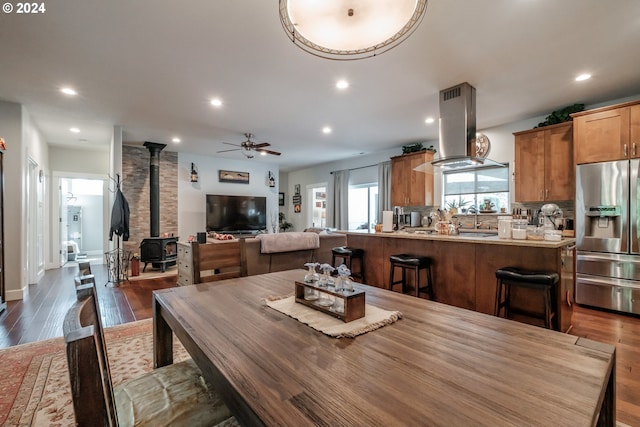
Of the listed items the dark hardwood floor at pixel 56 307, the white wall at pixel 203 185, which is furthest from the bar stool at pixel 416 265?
the white wall at pixel 203 185

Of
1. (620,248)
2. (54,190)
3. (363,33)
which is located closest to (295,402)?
(363,33)

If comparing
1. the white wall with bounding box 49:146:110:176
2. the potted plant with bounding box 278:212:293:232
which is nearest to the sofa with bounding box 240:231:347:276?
the potted plant with bounding box 278:212:293:232

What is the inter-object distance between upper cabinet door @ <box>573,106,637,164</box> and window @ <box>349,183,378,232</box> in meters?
4.12

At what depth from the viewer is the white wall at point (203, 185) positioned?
7.19m

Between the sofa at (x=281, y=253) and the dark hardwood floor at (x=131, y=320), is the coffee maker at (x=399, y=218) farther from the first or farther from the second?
the dark hardwood floor at (x=131, y=320)

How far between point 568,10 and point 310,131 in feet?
12.6

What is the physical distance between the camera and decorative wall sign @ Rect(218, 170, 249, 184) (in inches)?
306

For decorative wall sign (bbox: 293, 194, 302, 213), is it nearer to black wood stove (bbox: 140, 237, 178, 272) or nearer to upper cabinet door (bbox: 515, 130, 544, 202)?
black wood stove (bbox: 140, 237, 178, 272)

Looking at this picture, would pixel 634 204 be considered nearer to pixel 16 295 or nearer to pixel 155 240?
pixel 155 240

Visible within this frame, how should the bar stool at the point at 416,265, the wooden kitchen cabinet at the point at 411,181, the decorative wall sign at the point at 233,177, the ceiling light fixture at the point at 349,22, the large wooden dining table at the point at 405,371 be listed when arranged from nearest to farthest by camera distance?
the large wooden dining table at the point at 405,371
the ceiling light fixture at the point at 349,22
the bar stool at the point at 416,265
the wooden kitchen cabinet at the point at 411,181
the decorative wall sign at the point at 233,177

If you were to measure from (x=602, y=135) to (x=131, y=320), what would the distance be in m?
6.05

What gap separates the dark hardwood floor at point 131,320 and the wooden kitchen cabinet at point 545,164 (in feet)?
5.37

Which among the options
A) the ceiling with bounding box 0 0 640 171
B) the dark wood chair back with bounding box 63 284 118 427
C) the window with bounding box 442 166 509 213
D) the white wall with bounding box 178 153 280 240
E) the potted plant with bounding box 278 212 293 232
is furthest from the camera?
the potted plant with bounding box 278 212 293 232

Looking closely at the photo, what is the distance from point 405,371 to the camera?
81cm
